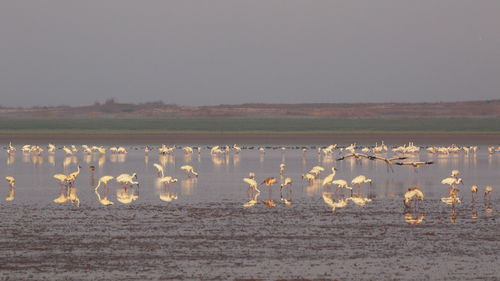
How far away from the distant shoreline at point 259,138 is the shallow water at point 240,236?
5373 centimetres

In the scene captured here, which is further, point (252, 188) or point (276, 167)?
point (276, 167)

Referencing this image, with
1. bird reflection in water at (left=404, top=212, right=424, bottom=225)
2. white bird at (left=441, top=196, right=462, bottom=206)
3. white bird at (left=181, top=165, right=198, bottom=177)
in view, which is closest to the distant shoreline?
white bird at (left=181, top=165, right=198, bottom=177)

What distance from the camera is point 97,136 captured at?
306 ft

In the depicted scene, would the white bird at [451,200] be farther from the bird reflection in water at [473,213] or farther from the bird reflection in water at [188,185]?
the bird reflection in water at [188,185]

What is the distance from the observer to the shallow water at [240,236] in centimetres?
1532

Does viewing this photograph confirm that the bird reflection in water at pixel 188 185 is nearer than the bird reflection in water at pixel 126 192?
No

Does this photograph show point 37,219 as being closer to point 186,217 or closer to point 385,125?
point 186,217

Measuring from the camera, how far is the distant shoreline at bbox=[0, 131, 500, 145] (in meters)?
84.8

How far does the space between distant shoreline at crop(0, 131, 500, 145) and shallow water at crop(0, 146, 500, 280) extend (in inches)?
2115

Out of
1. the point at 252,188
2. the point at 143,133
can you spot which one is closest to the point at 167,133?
the point at 143,133

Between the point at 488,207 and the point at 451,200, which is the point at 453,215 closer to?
the point at 488,207

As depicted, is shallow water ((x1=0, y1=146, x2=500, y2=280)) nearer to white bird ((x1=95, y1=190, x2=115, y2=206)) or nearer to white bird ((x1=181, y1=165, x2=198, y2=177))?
white bird ((x1=95, y1=190, x2=115, y2=206))

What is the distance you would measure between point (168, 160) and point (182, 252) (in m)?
35.2

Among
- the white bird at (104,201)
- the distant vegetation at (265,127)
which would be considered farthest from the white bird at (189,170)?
the distant vegetation at (265,127)
